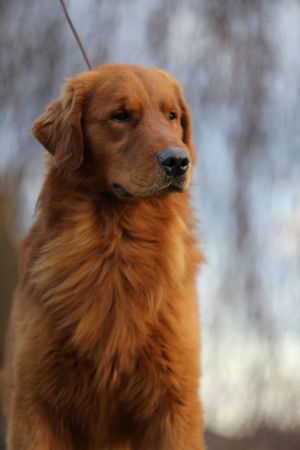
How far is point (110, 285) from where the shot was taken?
376 centimetres

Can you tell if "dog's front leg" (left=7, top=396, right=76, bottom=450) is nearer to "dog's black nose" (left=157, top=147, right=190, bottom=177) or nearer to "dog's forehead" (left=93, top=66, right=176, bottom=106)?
"dog's black nose" (left=157, top=147, right=190, bottom=177)

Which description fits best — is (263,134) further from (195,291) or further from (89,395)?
(89,395)

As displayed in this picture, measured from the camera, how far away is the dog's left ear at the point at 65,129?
3707 mm

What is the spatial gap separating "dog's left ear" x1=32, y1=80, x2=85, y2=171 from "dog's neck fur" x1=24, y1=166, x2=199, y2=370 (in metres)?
0.15

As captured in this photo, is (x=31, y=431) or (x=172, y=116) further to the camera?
(x=172, y=116)

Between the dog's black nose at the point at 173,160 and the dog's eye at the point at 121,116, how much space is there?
389 mm

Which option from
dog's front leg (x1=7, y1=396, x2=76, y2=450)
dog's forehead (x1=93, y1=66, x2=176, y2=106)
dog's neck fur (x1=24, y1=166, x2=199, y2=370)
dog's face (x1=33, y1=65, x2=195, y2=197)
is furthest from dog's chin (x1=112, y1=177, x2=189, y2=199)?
dog's front leg (x1=7, y1=396, x2=76, y2=450)

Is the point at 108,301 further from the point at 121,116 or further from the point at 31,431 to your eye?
the point at 121,116

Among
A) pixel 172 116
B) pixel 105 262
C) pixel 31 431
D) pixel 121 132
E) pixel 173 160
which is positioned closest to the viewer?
pixel 173 160

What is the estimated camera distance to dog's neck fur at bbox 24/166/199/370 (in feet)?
12.0

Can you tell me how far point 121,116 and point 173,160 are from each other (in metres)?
0.49

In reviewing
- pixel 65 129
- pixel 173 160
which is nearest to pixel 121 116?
pixel 65 129

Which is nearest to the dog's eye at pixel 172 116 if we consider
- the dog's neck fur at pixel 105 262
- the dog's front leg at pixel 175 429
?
the dog's neck fur at pixel 105 262

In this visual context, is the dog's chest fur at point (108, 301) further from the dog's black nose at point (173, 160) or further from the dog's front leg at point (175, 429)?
the dog's black nose at point (173, 160)
